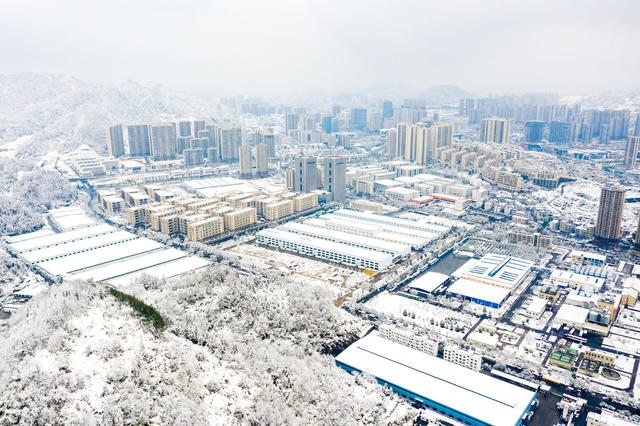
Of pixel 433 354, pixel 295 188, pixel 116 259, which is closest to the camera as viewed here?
pixel 433 354

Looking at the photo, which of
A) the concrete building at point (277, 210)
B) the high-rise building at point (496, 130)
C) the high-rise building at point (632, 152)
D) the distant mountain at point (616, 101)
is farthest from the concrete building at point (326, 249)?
the distant mountain at point (616, 101)

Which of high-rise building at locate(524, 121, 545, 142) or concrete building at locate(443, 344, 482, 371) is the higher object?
high-rise building at locate(524, 121, 545, 142)

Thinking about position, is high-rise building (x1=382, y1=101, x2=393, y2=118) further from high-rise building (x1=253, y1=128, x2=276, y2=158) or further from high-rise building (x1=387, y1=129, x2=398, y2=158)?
high-rise building (x1=253, y1=128, x2=276, y2=158)

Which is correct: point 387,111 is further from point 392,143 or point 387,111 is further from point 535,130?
point 392,143

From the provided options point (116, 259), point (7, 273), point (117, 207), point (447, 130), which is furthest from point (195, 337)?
point (447, 130)

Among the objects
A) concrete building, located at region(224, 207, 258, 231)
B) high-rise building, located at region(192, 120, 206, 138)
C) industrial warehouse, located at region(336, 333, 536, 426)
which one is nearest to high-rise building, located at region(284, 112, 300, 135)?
high-rise building, located at region(192, 120, 206, 138)

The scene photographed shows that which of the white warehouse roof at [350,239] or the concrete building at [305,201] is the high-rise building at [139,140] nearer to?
the concrete building at [305,201]

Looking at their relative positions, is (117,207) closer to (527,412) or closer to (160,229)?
(160,229)
